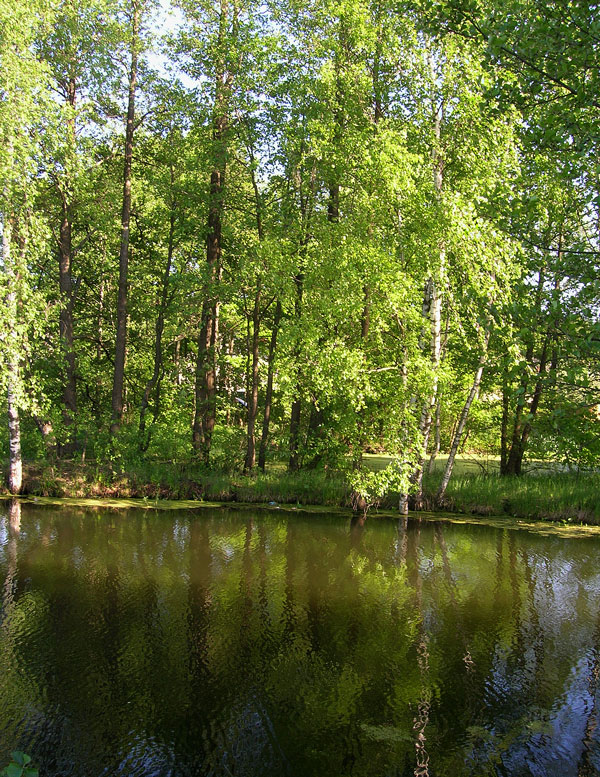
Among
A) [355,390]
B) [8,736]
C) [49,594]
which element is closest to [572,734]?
[8,736]

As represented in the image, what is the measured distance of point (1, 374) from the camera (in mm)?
14727

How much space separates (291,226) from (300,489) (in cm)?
739

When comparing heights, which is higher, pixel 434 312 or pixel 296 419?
pixel 434 312

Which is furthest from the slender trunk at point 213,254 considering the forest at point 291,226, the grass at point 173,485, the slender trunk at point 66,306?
the slender trunk at point 66,306

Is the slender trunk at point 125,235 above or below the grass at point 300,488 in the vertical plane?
above

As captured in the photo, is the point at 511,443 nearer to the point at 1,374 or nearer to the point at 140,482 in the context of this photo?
the point at 140,482

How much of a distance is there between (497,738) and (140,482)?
1311cm

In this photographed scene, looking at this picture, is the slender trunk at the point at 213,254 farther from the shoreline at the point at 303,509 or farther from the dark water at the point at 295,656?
the dark water at the point at 295,656

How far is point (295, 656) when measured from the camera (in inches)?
308

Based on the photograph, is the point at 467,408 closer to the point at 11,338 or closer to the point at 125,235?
the point at 11,338

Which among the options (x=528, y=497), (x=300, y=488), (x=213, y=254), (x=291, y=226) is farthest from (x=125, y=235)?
(x=528, y=497)

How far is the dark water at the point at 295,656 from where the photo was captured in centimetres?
582

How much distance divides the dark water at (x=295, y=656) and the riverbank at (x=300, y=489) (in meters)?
3.27

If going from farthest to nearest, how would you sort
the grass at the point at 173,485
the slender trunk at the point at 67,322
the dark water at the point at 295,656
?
1. the slender trunk at the point at 67,322
2. the grass at the point at 173,485
3. the dark water at the point at 295,656
